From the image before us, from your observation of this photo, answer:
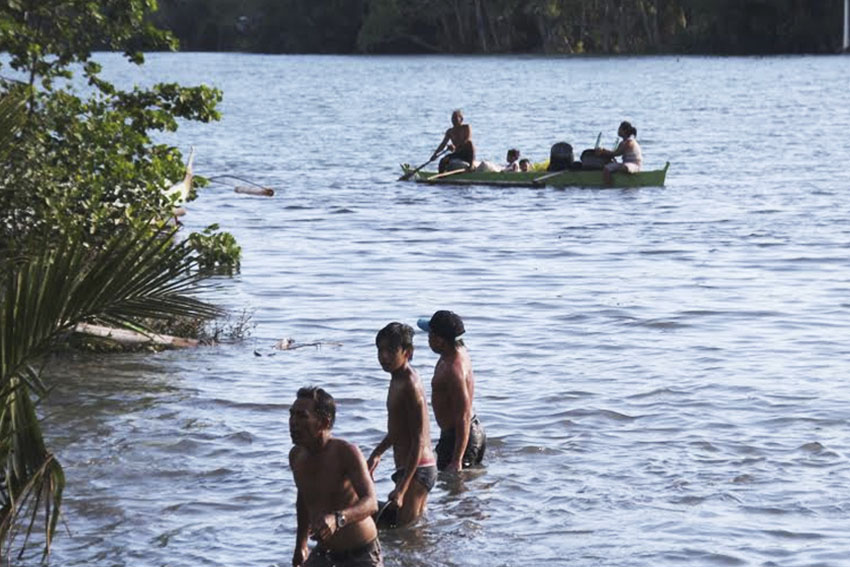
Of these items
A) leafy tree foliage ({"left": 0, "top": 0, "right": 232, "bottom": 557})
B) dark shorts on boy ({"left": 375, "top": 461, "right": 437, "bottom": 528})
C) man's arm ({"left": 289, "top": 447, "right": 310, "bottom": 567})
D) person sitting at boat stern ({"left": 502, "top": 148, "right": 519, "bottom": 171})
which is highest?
leafy tree foliage ({"left": 0, "top": 0, "right": 232, "bottom": 557})

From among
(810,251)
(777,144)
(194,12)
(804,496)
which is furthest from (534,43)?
(804,496)

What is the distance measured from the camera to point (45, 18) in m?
18.0

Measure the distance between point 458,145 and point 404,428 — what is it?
83.5 ft

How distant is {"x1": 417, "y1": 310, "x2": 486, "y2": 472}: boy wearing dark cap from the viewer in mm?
10844

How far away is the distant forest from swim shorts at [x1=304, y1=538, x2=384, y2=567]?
109791 millimetres

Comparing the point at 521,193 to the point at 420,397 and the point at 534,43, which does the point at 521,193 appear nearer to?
the point at 420,397

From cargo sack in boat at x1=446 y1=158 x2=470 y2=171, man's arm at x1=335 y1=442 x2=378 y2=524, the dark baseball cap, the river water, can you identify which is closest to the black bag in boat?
the river water

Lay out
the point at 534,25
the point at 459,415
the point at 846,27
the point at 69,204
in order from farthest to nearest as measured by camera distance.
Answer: the point at 534,25 → the point at 846,27 → the point at 69,204 → the point at 459,415

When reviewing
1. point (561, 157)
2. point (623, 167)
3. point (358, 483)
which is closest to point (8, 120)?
point (358, 483)

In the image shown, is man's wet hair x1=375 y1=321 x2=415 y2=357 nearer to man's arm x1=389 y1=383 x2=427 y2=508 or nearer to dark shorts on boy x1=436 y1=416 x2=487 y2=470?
man's arm x1=389 y1=383 x2=427 y2=508

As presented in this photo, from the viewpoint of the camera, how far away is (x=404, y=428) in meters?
10.0

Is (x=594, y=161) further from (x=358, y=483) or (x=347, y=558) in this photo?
(x=358, y=483)

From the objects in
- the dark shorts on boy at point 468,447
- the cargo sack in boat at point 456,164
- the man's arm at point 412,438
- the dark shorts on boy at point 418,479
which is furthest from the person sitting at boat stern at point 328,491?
the cargo sack in boat at point 456,164

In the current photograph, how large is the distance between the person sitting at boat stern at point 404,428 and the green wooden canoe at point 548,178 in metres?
24.2
